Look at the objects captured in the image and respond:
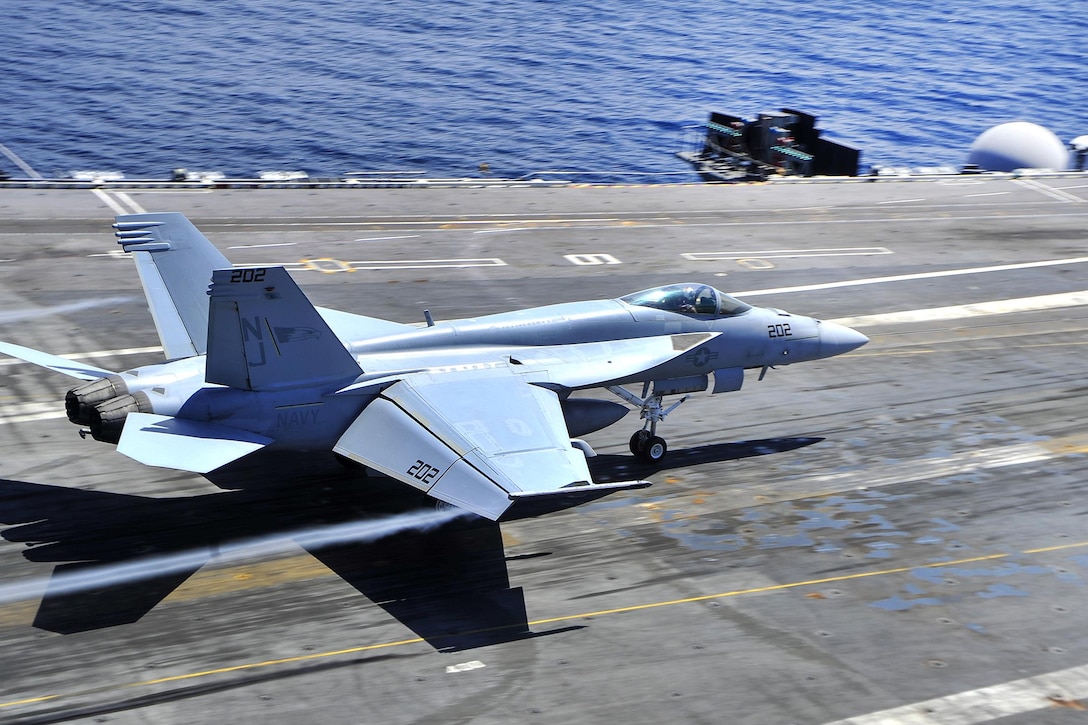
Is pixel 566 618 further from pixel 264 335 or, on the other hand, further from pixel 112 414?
pixel 112 414

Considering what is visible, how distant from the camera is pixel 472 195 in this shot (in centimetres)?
4716

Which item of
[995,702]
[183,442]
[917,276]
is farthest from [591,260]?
[995,702]

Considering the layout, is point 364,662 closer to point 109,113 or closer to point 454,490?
point 454,490

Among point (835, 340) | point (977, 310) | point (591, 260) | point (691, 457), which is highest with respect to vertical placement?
point (835, 340)

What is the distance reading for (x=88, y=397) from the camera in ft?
59.9

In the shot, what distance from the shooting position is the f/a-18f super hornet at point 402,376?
1792 cm

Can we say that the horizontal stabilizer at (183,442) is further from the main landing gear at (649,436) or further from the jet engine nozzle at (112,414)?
the main landing gear at (649,436)

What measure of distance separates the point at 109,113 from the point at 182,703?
63375 millimetres

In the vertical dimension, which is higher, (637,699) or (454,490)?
(454,490)

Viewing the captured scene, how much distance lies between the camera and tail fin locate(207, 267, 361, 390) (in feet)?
60.8

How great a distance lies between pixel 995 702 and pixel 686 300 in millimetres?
10502

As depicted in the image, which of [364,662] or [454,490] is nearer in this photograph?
[364,662]

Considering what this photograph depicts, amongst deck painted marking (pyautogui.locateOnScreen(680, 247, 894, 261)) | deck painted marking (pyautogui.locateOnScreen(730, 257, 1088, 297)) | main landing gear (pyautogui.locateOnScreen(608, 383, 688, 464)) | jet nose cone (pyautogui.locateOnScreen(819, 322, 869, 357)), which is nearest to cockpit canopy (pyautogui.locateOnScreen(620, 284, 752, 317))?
main landing gear (pyautogui.locateOnScreen(608, 383, 688, 464))

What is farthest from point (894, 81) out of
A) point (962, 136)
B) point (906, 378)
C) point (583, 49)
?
point (906, 378)
